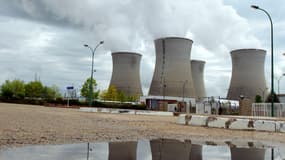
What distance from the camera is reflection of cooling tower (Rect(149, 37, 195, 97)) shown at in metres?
46.8

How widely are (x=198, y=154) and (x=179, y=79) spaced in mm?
43375

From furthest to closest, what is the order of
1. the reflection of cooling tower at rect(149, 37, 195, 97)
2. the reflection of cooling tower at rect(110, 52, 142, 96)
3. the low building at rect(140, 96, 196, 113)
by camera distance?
the reflection of cooling tower at rect(110, 52, 142, 96) < the reflection of cooling tower at rect(149, 37, 195, 97) < the low building at rect(140, 96, 196, 113)

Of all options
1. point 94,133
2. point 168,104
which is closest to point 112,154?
point 94,133

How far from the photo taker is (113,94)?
5941 centimetres

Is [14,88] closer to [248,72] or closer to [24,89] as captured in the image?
[24,89]

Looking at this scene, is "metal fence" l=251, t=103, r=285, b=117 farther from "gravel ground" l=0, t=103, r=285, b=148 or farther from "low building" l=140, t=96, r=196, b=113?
"gravel ground" l=0, t=103, r=285, b=148

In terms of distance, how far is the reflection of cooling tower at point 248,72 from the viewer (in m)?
47.6

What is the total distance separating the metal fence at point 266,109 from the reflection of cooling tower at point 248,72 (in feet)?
65.6

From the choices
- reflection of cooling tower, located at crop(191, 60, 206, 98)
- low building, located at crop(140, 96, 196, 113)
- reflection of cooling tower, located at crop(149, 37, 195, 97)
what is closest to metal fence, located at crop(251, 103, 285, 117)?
low building, located at crop(140, 96, 196, 113)

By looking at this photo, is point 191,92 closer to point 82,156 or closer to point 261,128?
point 261,128

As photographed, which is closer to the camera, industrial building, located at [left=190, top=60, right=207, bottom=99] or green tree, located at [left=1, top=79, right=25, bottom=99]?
industrial building, located at [left=190, top=60, right=207, bottom=99]

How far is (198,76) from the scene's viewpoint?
6712 centimetres

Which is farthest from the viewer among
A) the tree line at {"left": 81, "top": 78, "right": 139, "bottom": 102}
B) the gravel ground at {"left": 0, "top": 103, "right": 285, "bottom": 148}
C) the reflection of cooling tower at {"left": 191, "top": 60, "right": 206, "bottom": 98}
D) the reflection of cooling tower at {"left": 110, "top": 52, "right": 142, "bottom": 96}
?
the reflection of cooling tower at {"left": 191, "top": 60, "right": 206, "bottom": 98}

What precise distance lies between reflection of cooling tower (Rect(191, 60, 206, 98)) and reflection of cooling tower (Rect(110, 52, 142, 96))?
12736 millimetres
